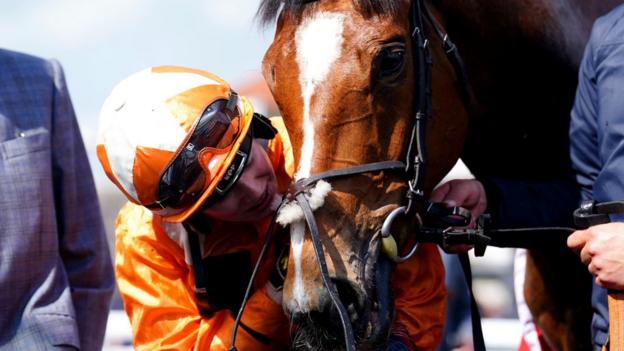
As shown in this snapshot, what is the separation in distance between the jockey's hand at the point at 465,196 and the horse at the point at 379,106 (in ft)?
0.14

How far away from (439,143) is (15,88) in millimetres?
1250

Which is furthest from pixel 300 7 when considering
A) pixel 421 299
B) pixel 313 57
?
pixel 421 299

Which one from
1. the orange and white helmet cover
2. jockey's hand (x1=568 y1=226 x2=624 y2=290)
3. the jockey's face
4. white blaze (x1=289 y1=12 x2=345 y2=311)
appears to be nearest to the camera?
jockey's hand (x1=568 y1=226 x2=624 y2=290)

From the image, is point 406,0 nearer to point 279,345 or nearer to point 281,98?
point 281,98

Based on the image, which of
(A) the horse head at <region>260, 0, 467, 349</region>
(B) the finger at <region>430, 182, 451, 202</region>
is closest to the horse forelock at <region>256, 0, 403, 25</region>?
(A) the horse head at <region>260, 0, 467, 349</region>

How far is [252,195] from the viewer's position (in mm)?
2785

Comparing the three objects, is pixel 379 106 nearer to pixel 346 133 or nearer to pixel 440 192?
pixel 346 133

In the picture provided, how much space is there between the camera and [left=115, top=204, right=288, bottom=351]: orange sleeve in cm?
288

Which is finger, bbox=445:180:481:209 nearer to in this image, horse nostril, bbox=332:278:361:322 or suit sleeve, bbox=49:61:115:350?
horse nostril, bbox=332:278:361:322

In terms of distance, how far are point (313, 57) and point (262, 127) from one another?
418 mm

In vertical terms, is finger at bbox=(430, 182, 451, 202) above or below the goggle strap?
below

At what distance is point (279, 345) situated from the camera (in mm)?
2949

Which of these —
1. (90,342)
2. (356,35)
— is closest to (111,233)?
(90,342)

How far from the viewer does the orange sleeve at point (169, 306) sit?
2883 mm
